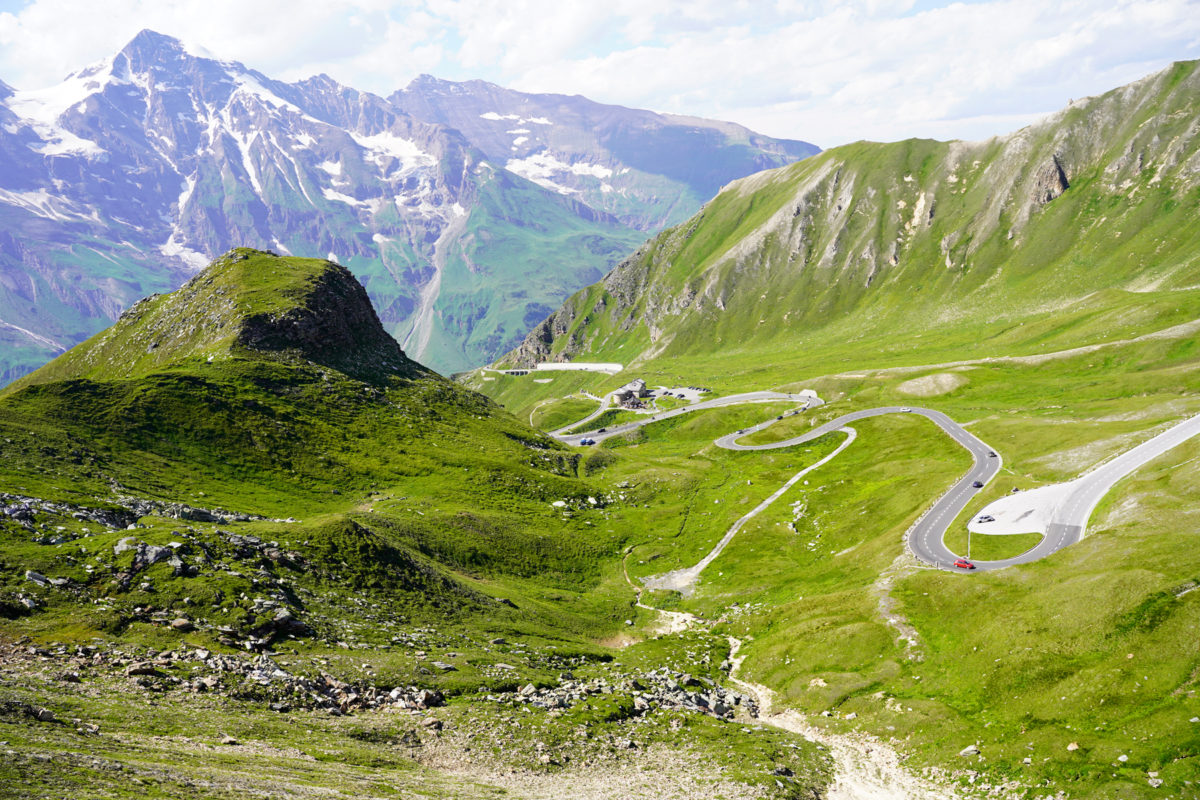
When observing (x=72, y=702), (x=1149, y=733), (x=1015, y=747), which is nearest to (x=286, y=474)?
(x=72, y=702)

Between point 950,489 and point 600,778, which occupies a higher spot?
point 950,489

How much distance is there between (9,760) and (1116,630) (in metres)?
71.9

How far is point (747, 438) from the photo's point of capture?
190m

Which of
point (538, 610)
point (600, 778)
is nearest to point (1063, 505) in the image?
point (538, 610)

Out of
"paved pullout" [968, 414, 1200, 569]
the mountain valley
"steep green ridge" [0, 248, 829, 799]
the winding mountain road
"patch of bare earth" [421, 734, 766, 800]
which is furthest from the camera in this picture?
the winding mountain road

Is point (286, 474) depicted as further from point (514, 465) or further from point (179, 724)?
point (179, 724)

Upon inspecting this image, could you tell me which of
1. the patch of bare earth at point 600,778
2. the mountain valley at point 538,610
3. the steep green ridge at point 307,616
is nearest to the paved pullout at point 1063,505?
the mountain valley at point 538,610

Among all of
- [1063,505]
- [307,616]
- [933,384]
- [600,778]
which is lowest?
[600,778]

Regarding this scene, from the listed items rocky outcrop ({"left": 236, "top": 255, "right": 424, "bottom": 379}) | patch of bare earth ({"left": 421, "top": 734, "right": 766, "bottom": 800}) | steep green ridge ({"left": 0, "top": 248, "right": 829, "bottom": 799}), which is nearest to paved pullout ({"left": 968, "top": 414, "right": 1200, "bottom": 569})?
steep green ridge ({"left": 0, "top": 248, "right": 829, "bottom": 799})

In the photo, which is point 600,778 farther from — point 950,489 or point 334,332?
point 334,332

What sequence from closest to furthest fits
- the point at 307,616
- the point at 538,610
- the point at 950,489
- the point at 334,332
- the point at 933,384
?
the point at 307,616
the point at 538,610
the point at 950,489
the point at 334,332
the point at 933,384

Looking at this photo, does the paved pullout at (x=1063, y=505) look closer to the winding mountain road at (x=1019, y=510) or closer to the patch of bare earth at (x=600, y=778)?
the winding mountain road at (x=1019, y=510)

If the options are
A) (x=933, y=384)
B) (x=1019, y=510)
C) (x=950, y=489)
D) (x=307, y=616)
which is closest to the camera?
(x=307, y=616)

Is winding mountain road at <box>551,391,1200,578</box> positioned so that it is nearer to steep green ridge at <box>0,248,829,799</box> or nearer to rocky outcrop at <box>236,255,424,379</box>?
steep green ridge at <box>0,248,829,799</box>
